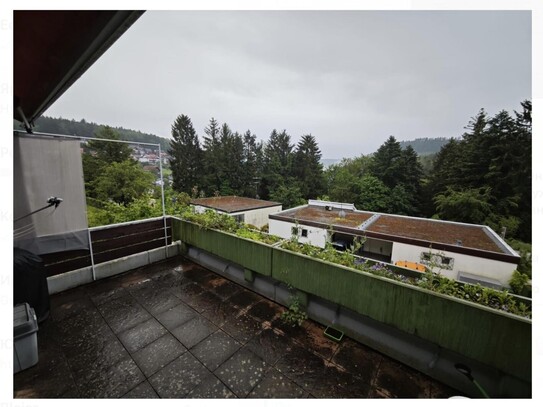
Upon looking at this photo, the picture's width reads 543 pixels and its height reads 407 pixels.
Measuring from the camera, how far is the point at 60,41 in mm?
1137

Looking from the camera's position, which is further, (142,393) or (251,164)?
(251,164)

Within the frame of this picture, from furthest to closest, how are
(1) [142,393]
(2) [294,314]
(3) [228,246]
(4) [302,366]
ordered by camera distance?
1. (3) [228,246]
2. (2) [294,314]
3. (4) [302,366]
4. (1) [142,393]

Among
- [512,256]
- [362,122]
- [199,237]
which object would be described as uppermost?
[362,122]

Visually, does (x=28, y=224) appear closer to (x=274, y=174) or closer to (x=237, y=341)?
(x=237, y=341)

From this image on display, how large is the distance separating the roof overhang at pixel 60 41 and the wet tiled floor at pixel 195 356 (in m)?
2.54

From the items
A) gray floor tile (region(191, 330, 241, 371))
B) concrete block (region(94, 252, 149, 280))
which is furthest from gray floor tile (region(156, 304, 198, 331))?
concrete block (region(94, 252, 149, 280))

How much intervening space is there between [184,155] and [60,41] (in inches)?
1022

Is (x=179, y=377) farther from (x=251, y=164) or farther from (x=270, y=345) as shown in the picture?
(x=251, y=164)

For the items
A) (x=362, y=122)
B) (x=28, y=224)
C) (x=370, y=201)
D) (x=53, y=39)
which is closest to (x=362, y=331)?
(x=53, y=39)

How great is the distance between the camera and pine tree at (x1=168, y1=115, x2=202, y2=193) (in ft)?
81.0

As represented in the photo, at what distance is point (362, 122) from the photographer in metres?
27.7

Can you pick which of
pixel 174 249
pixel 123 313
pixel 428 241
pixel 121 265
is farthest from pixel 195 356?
pixel 428 241

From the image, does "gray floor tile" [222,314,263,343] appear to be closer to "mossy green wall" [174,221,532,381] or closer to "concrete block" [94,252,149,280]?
"mossy green wall" [174,221,532,381]

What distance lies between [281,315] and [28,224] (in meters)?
3.56
